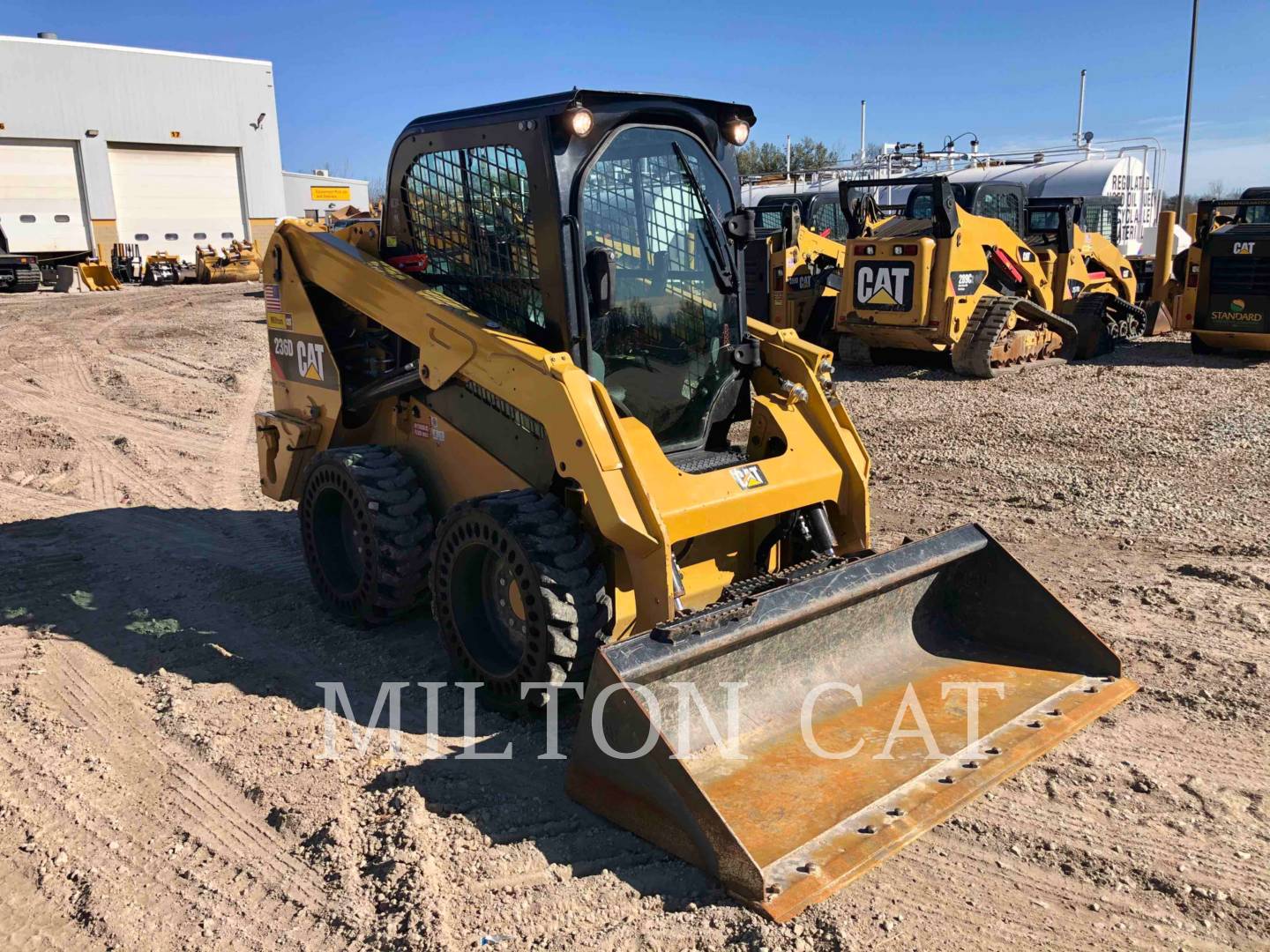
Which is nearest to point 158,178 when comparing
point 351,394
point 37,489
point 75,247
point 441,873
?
point 75,247

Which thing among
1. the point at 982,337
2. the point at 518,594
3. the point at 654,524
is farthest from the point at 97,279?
the point at 654,524

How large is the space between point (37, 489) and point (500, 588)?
5.54 metres

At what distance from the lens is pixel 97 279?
88.8 ft

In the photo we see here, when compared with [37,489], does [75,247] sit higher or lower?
higher

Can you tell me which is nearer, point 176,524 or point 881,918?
point 881,918

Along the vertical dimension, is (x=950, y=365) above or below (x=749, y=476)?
below

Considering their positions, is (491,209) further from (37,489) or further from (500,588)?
(37,489)

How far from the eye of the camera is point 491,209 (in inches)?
170

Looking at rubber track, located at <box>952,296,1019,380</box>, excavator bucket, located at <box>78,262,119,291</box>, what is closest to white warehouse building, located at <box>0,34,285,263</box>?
excavator bucket, located at <box>78,262,119,291</box>

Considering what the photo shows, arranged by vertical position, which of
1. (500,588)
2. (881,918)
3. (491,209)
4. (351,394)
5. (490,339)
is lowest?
(881,918)

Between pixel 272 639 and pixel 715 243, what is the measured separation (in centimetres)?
285

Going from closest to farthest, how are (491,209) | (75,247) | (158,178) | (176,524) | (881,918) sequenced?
(881,918), (491,209), (176,524), (75,247), (158,178)

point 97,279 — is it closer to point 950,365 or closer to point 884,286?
point 884,286

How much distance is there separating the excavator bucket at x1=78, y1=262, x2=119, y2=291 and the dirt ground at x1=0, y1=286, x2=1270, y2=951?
22.1 meters
